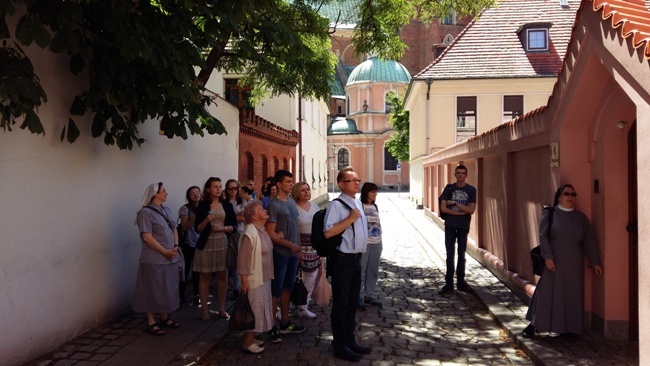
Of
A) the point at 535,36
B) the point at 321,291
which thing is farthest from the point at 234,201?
the point at 535,36

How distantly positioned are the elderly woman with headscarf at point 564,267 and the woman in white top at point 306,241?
249cm

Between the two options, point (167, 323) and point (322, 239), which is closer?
point (322, 239)

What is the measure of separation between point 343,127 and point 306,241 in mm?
59676

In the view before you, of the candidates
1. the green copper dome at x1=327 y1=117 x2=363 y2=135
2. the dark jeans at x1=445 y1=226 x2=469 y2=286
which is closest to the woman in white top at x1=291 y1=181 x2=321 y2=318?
the dark jeans at x1=445 y1=226 x2=469 y2=286

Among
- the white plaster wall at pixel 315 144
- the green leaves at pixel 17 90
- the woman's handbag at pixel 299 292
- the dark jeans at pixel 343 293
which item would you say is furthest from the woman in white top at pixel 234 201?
the white plaster wall at pixel 315 144

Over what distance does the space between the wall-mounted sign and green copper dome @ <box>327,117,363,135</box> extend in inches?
2286

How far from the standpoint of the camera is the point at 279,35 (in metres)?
7.36

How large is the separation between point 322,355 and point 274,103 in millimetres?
20364

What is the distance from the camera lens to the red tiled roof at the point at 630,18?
4.77 metres

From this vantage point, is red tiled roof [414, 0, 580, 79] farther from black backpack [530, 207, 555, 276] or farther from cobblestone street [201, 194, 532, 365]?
black backpack [530, 207, 555, 276]

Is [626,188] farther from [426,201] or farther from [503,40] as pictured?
[503,40]

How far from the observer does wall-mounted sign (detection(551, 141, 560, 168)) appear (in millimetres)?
7148

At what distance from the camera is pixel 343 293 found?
5914 mm

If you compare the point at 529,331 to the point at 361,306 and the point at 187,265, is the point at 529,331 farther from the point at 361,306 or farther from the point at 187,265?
the point at 187,265
